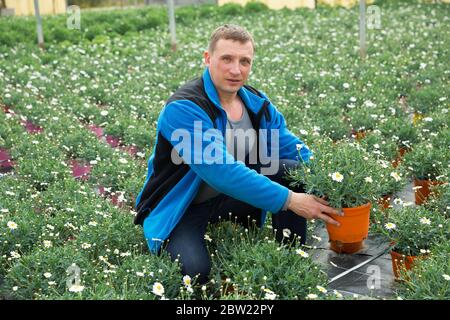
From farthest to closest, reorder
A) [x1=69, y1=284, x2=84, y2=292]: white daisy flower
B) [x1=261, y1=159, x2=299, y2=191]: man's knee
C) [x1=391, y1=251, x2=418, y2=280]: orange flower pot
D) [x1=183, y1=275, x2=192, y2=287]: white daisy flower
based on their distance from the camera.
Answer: [x1=261, y1=159, x2=299, y2=191]: man's knee → [x1=391, y1=251, x2=418, y2=280]: orange flower pot → [x1=183, y1=275, x2=192, y2=287]: white daisy flower → [x1=69, y1=284, x2=84, y2=292]: white daisy flower

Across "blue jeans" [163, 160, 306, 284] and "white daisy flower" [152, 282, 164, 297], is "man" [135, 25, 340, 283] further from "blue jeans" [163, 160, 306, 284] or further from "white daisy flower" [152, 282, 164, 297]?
"white daisy flower" [152, 282, 164, 297]

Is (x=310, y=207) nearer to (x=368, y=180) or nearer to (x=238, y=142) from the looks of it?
(x=368, y=180)

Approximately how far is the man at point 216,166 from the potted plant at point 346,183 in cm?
9

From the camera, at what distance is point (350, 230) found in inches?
147

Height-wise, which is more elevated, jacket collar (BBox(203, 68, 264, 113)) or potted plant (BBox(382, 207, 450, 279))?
jacket collar (BBox(203, 68, 264, 113))

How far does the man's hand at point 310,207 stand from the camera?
11.1 ft

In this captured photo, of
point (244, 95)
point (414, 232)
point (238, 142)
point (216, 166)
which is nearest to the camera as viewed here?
point (216, 166)

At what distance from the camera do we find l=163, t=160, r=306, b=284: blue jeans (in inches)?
132

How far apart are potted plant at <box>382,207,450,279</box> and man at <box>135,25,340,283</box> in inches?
14.8

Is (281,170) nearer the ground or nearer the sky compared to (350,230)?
nearer the sky

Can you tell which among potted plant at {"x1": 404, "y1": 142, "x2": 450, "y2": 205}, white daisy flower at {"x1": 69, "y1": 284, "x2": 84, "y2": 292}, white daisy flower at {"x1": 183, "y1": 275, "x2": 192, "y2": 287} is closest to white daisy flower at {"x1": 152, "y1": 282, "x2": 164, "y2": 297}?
white daisy flower at {"x1": 183, "y1": 275, "x2": 192, "y2": 287}

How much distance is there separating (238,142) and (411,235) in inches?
43.8

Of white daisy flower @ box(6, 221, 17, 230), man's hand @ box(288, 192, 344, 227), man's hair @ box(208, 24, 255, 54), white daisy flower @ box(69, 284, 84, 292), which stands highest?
man's hair @ box(208, 24, 255, 54)

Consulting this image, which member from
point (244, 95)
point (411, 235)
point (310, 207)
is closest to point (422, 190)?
point (411, 235)
